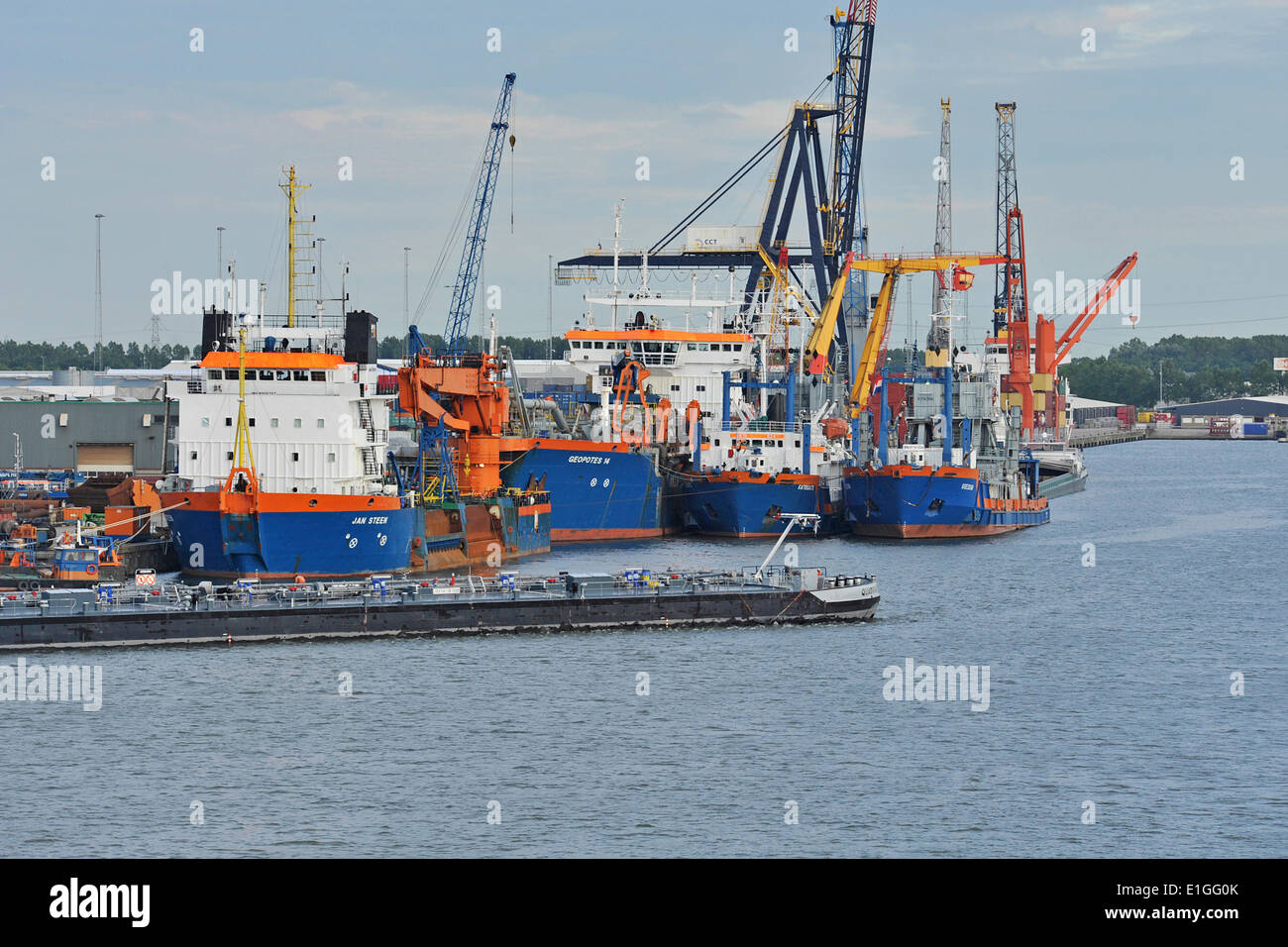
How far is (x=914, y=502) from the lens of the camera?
295 feet

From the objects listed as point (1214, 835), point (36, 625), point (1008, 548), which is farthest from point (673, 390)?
point (1214, 835)

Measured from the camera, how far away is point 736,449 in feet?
313

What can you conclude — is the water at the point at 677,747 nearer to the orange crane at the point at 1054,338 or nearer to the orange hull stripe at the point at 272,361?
the orange hull stripe at the point at 272,361

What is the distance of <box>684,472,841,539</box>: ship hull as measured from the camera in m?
90.2

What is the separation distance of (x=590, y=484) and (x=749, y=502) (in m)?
9.43

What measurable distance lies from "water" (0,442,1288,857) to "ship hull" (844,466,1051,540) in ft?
95.3

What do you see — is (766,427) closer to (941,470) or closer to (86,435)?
(941,470)

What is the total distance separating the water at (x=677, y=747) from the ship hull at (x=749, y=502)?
2940cm

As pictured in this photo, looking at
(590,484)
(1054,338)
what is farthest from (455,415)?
(1054,338)

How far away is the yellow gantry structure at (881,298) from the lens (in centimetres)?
11094

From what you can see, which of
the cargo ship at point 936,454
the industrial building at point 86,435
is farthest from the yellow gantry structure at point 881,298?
the industrial building at point 86,435

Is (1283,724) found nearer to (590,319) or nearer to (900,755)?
(900,755)

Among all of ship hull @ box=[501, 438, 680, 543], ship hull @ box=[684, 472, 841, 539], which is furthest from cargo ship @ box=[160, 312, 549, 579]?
ship hull @ box=[684, 472, 841, 539]
